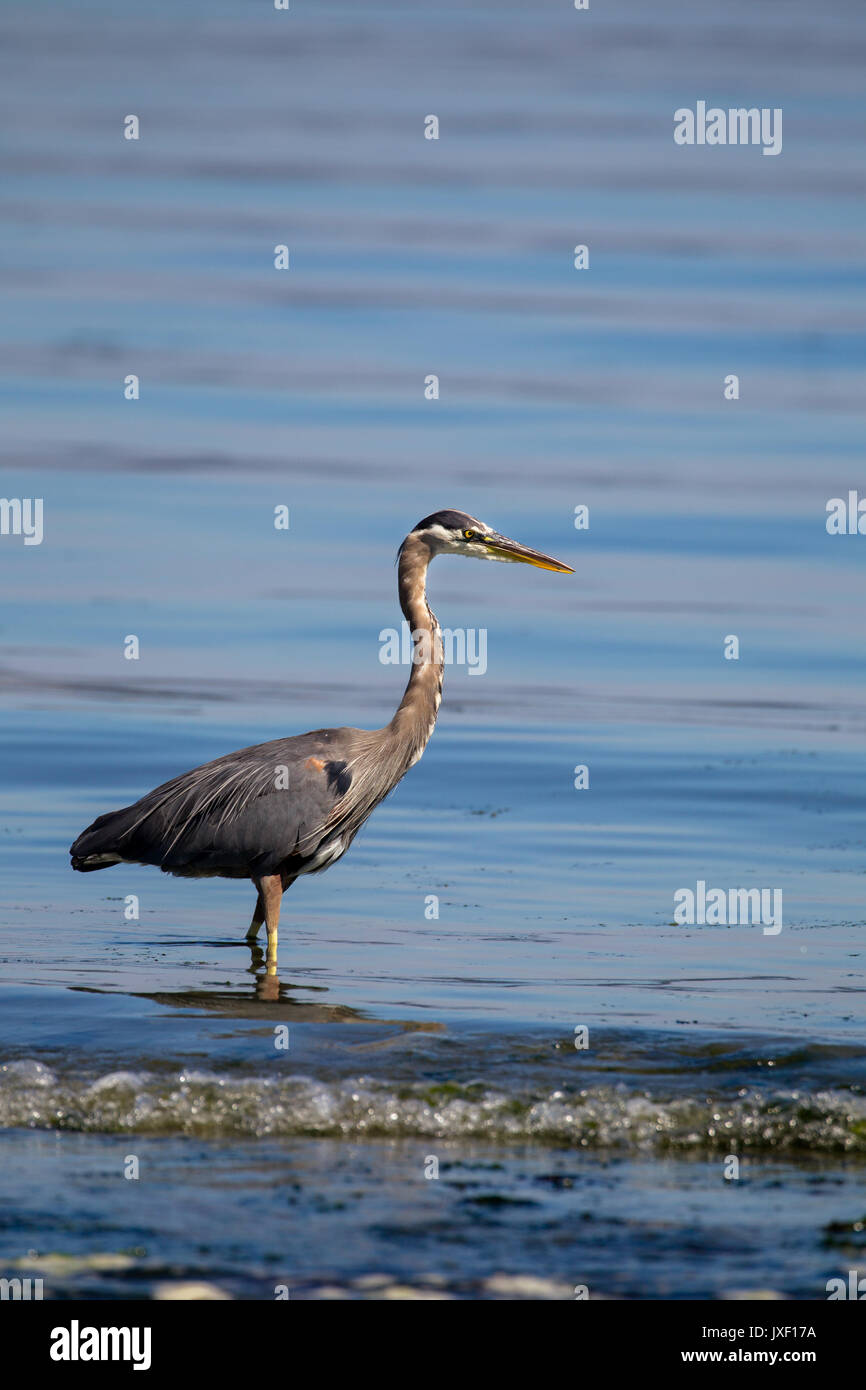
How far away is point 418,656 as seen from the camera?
11.7 meters

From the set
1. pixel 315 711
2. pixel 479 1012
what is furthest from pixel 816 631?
pixel 479 1012

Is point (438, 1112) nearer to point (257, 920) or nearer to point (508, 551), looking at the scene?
point (257, 920)

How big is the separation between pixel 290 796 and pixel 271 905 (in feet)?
2.28

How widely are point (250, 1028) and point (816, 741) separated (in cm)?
1139

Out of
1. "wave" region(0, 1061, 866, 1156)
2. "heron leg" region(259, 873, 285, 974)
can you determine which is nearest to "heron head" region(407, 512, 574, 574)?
"heron leg" region(259, 873, 285, 974)

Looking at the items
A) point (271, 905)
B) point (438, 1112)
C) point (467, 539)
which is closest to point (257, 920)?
point (271, 905)

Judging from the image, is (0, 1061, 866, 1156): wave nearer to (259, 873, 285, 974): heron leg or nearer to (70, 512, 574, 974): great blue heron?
(259, 873, 285, 974): heron leg

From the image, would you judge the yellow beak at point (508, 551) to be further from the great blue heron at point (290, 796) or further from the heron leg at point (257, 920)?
the heron leg at point (257, 920)

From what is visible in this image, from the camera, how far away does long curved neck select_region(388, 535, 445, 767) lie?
456 inches

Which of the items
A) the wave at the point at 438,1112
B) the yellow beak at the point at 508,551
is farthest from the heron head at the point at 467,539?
the wave at the point at 438,1112

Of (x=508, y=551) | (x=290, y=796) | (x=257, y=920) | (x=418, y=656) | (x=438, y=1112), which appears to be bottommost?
(x=438, y=1112)

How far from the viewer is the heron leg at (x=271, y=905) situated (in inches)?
408

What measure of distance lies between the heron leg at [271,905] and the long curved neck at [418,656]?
1290mm

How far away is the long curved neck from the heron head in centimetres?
9
